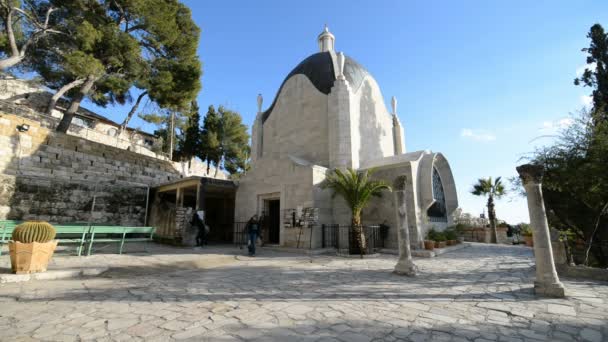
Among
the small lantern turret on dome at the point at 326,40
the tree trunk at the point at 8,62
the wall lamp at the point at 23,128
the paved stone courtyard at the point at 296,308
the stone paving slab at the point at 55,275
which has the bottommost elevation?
the paved stone courtyard at the point at 296,308

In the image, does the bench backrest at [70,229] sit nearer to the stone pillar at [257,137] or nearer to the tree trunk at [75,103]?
the stone pillar at [257,137]

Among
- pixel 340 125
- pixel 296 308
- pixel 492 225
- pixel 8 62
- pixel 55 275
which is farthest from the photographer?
pixel 492 225

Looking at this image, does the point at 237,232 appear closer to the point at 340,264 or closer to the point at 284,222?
the point at 284,222

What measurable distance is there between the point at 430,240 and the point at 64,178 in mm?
18685

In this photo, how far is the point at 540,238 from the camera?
201 inches

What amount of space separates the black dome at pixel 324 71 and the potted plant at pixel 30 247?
13.4 m

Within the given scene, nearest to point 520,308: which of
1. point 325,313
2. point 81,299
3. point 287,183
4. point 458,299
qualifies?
point 458,299

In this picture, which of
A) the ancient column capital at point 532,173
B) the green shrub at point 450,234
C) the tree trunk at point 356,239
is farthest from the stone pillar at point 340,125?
the ancient column capital at point 532,173

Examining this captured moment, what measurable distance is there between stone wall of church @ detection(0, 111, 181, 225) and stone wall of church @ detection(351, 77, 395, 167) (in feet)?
45.2

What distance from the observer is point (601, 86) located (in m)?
15.1

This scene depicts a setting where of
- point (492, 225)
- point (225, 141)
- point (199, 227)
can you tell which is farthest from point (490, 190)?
point (225, 141)

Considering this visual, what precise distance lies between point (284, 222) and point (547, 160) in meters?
9.67

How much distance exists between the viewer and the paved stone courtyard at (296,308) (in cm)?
305

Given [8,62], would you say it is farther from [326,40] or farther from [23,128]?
[326,40]
